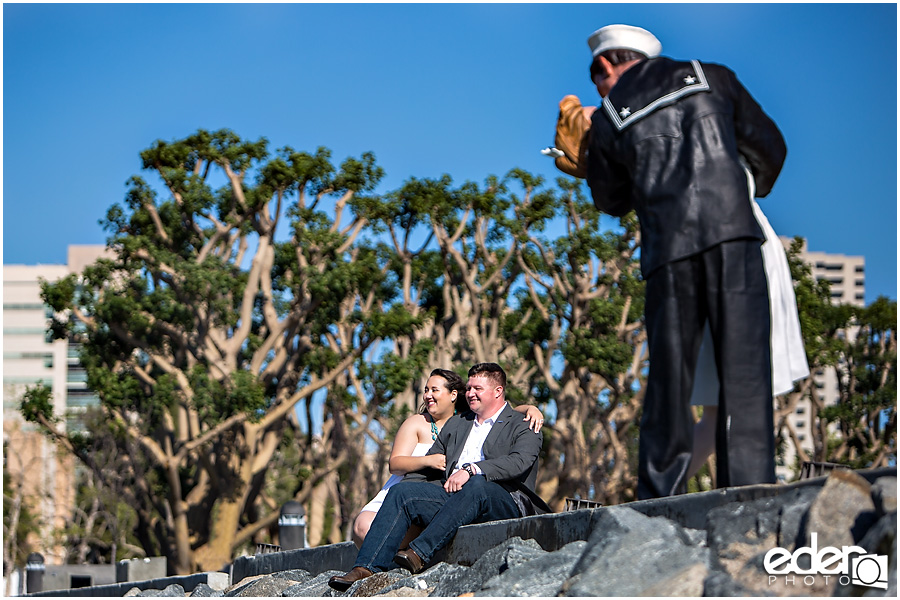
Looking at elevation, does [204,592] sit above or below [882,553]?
below

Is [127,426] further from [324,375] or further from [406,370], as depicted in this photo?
[406,370]

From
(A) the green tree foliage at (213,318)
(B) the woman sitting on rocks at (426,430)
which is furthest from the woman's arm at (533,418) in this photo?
(A) the green tree foliage at (213,318)

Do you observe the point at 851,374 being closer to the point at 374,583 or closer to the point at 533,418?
the point at 533,418

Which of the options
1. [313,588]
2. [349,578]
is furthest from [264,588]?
[349,578]

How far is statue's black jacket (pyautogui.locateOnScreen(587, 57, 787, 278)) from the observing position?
17.5 ft

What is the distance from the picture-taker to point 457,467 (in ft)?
20.7

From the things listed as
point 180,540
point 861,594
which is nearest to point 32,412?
point 180,540

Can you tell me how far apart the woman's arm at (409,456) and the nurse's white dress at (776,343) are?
1618mm

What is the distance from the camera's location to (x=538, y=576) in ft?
15.4

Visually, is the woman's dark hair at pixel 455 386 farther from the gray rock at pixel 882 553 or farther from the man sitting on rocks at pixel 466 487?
the gray rock at pixel 882 553

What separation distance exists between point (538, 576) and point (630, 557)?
0.51 meters

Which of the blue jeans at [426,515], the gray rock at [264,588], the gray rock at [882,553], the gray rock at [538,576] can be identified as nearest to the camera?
the gray rock at [882,553]

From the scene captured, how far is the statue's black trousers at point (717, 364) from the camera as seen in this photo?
5.11 m

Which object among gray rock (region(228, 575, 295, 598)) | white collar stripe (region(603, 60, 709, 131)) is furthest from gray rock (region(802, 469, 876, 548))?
gray rock (region(228, 575, 295, 598))
